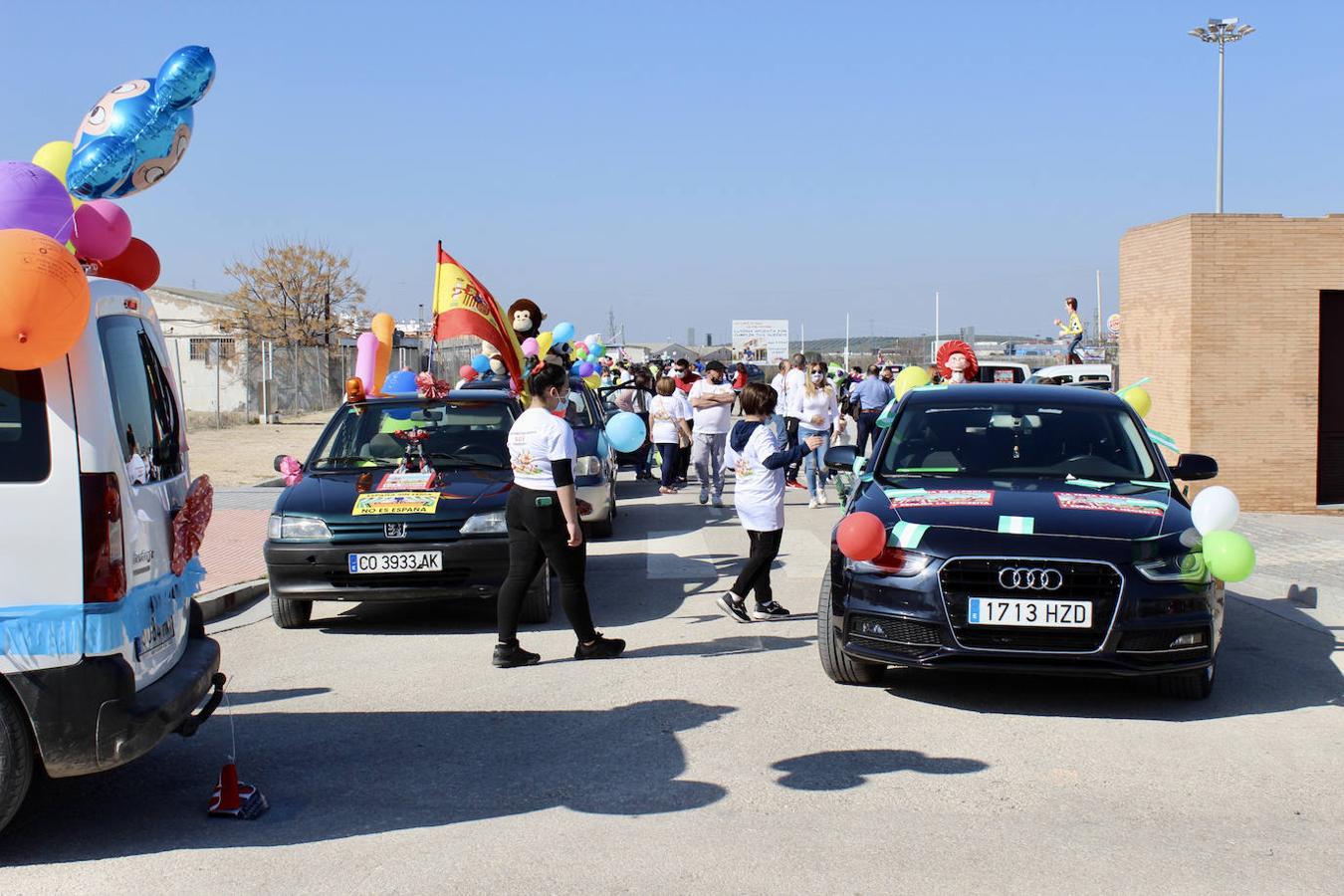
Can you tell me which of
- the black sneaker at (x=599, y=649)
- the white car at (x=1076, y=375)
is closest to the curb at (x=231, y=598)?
the black sneaker at (x=599, y=649)

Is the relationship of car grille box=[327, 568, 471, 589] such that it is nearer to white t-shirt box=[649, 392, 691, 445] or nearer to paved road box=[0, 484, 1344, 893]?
paved road box=[0, 484, 1344, 893]

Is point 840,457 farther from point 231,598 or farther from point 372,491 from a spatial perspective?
point 231,598

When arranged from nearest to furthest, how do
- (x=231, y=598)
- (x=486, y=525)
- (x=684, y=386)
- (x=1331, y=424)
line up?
(x=486, y=525)
(x=231, y=598)
(x=1331, y=424)
(x=684, y=386)

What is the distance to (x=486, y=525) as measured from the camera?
28.7 ft

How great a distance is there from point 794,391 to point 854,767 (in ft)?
39.6

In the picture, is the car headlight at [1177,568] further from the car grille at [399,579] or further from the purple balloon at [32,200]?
the purple balloon at [32,200]

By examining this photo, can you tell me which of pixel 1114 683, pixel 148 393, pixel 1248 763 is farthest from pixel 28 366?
pixel 1114 683

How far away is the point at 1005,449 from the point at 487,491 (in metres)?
Result: 3.40

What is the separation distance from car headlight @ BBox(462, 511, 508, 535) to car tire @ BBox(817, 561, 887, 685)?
240 centimetres

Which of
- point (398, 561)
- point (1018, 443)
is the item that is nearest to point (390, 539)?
point (398, 561)

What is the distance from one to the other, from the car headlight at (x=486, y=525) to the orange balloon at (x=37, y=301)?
4.44 metres

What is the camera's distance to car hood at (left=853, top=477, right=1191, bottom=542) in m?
6.59

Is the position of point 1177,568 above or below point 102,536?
below

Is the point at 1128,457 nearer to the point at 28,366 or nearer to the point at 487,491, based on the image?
the point at 487,491
